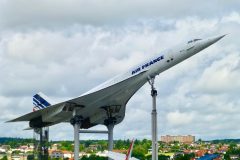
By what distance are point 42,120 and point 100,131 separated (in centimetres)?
518

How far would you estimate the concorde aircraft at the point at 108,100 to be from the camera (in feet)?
A: 128

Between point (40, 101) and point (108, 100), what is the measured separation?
27.6 ft

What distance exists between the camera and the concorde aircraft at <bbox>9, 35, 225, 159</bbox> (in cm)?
3888

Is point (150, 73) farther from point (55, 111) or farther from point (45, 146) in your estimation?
point (45, 146)

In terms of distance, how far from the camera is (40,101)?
5247 cm

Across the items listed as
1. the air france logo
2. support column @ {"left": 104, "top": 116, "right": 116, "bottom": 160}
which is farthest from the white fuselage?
support column @ {"left": 104, "top": 116, "right": 116, "bottom": 160}

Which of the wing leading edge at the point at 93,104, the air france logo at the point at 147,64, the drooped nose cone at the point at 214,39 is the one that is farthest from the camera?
the wing leading edge at the point at 93,104

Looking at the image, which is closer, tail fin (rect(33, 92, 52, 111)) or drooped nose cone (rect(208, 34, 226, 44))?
drooped nose cone (rect(208, 34, 226, 44))

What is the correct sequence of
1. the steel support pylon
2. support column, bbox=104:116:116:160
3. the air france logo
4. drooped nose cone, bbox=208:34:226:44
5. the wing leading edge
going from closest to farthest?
drooped nose cone, bbox=208:34:226:44
the steel support pylon
the air france logo
the wing leading edge
support column, bbox=104:116:116:160

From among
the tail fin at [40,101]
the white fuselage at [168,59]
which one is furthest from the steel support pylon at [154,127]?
the tail fin at [40,101]

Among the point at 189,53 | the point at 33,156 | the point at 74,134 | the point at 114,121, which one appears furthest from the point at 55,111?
the point at 189,53

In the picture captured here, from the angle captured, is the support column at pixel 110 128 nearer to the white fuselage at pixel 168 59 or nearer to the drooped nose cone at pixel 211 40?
the white fuselage at pixel 168 59

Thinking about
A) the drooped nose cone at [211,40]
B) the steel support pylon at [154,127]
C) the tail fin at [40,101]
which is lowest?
the steel support pylon at [154,127]

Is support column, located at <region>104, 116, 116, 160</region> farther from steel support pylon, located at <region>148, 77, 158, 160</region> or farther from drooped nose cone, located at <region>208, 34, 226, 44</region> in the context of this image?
drooped nose cone, located at <region>208, 34, 226, 44</region>
